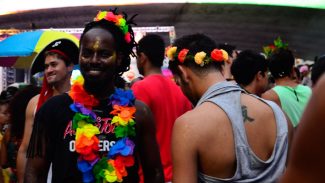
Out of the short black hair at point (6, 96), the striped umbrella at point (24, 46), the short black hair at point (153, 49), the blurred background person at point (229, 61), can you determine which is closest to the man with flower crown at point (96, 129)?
the blurred background person at point (229, 61)

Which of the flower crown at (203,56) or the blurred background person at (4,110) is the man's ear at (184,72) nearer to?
the flower crown at (203,56)

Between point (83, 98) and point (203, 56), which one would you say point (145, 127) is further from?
point (203, 56)

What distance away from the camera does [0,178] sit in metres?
5.08

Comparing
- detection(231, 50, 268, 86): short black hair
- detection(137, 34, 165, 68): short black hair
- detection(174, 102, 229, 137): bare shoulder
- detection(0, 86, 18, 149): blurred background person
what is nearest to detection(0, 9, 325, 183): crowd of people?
detection(174, 102, 229, 137): bare shoulder

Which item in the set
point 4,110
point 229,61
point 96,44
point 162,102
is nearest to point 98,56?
point 96,44

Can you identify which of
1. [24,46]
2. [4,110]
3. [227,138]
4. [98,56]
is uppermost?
[24,46]

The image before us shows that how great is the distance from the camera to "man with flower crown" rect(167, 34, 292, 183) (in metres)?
2.86

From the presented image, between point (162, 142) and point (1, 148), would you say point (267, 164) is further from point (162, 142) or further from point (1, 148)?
point (1, 148)

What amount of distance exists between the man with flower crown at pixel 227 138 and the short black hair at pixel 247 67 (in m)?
2.25

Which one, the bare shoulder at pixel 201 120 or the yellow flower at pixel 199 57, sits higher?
the yellow flower at pixel 199 57

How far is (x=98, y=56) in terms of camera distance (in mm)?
3354

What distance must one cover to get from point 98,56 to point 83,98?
0.90ft

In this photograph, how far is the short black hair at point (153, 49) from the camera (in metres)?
5.24

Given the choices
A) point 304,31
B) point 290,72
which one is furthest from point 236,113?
point 304,31
